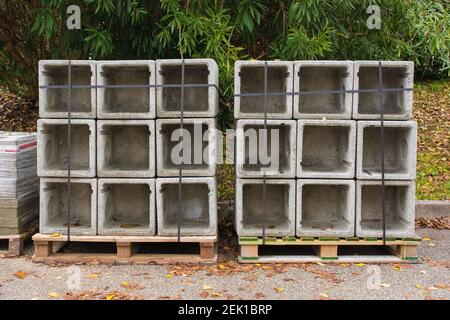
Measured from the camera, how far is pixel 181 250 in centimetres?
547

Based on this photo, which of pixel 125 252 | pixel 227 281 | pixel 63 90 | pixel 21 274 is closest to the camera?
pixel 227 281

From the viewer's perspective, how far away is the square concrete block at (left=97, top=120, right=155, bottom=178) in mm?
5047

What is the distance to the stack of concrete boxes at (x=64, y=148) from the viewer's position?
507cm

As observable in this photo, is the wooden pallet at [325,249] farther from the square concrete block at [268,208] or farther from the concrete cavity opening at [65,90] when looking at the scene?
the concrete cavity opening at [65,90]

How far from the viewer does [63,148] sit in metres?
5.63

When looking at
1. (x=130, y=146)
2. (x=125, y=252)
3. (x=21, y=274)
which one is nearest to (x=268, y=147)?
(x=130, y=146)

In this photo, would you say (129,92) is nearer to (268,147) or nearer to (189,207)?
(189,207)

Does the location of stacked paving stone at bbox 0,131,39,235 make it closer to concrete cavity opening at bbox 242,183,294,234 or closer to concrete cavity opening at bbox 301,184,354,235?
concrete cavity opening at bbox 242,183,294,234

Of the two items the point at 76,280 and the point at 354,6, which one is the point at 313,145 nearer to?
the point at 354,6

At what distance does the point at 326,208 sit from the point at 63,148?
3.01 meters

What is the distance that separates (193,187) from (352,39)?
310cm

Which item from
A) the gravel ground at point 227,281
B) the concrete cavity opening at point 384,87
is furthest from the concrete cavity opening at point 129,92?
the concrete cavity opening at point 384,87

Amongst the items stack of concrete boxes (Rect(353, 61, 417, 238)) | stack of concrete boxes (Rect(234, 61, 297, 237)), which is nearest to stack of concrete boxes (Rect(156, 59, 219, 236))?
stack of concrete boxes (Rect(234, 61, 297, 237))

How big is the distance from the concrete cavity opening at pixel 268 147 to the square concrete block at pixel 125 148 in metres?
1.04
